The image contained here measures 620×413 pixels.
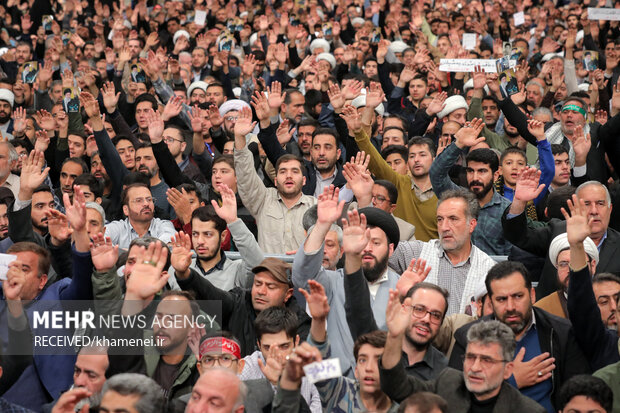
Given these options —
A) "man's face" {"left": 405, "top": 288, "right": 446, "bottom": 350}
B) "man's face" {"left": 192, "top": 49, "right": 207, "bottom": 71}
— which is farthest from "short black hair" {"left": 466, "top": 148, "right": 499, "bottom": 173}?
"man's face" {"left": 192, "top": 49, "right": 207, "bottom": 71}

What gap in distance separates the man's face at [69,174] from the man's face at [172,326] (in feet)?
10.5

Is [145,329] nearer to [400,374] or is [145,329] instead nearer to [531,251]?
[400,374]

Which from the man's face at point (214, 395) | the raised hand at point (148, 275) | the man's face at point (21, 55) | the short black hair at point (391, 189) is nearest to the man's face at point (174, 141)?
the short black hair at point (391, 189)

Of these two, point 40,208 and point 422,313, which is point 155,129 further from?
point 422,313

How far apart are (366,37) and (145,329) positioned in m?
8.19

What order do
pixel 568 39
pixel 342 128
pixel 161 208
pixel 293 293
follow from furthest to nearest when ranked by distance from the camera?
1. pixel 568 39
2. pixel 342 128
3. pixel 161 208
4. pixel 293 293

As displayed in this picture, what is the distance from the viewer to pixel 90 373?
168 inches

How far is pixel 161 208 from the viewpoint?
23.3ft

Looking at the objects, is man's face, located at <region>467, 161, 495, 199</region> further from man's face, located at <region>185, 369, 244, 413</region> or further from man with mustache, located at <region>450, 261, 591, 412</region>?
man's face, located at <region>185, 369, 244, 413</region>

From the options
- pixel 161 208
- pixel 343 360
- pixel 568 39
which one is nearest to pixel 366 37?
pixel 568 39

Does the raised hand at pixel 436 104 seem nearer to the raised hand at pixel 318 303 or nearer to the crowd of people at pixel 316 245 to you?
the crowd of people at pixel 316 245

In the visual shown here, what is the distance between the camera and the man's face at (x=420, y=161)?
6.79m

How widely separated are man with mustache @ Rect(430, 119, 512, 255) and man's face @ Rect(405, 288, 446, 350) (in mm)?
1773

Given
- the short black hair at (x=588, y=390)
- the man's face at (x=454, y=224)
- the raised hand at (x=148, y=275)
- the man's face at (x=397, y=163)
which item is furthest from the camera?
the man's face at (x=397, y=163)
